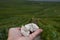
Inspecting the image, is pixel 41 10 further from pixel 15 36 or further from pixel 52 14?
pixel 15 36

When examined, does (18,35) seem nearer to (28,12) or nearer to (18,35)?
(18,35)

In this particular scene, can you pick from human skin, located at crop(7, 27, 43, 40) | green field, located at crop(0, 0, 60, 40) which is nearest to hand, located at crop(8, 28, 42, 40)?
human skin, located at crop(7, 27, 43, 40)

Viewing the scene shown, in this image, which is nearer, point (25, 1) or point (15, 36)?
point (15, 36)

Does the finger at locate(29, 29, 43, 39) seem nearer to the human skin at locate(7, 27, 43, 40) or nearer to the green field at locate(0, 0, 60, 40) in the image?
the human skin at locate(7, 27, 43, 40)

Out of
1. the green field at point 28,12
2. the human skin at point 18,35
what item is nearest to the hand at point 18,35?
the human skin at point 18,35

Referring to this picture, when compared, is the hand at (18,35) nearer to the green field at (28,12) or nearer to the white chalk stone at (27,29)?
the white chalk stone at (27,29)

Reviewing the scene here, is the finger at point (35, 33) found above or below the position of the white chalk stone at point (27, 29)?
below

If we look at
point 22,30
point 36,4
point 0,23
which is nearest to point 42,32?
point 22,30

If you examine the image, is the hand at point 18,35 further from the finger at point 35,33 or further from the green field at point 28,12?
the green field at point 28,12

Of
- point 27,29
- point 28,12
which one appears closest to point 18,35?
point 27,29

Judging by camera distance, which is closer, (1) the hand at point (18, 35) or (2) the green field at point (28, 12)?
(1) the hand at point (18, 35)

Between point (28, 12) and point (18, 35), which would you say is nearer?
point (18, 35)
